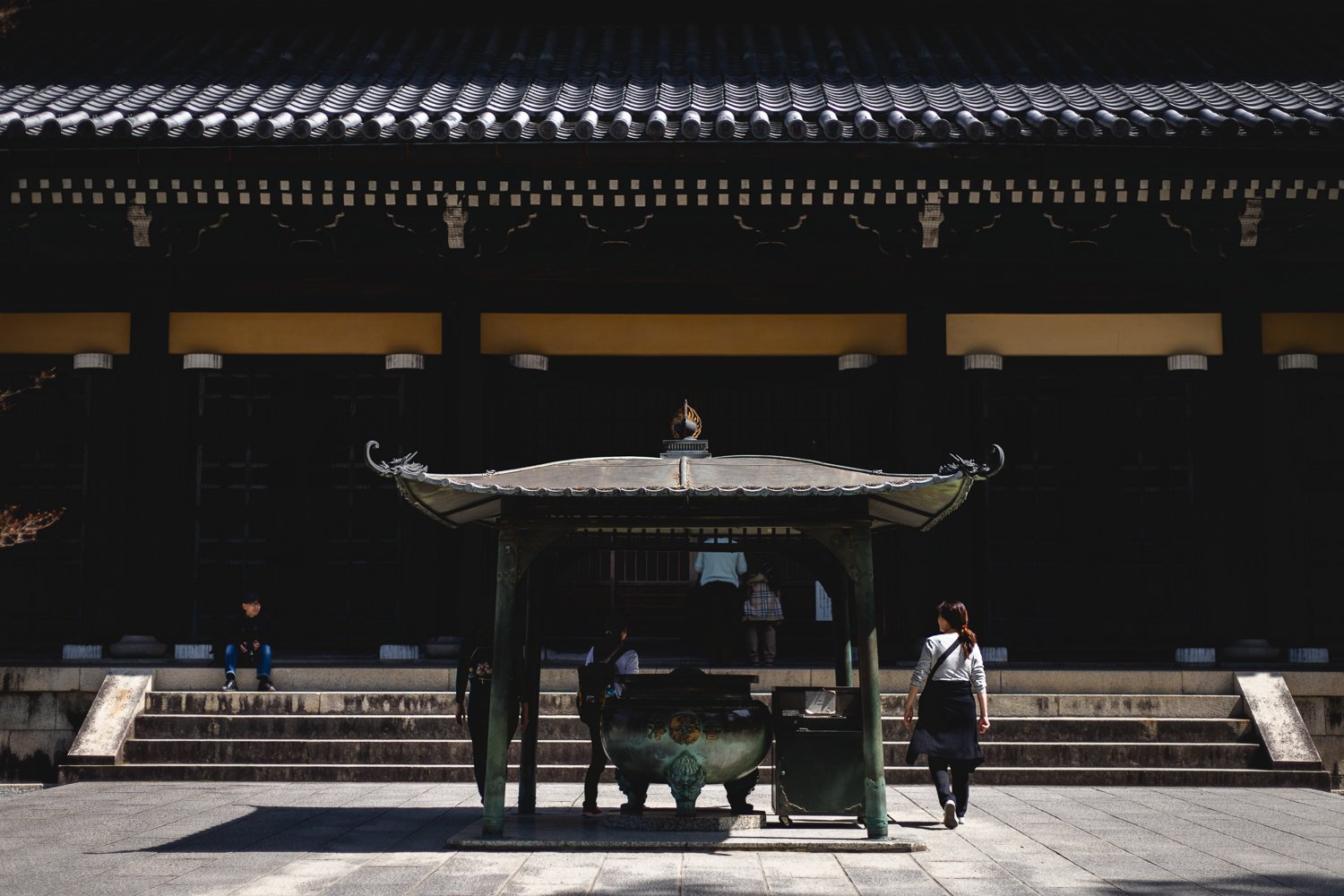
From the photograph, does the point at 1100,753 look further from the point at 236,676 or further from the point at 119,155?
the point at 119,155

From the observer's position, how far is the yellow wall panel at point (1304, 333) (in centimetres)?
1290

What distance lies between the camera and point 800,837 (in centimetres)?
778

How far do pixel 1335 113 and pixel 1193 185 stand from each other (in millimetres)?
1366

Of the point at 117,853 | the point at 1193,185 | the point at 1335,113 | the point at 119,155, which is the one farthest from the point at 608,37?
the point at 117,853

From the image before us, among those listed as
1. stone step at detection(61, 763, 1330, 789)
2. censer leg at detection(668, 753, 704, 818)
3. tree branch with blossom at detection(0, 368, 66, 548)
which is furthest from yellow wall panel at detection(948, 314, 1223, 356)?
tree branch with blossom at detection(0, 368, 66, 548)

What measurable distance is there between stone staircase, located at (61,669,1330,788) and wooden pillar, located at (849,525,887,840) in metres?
2.98

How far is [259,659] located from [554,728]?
2929mm

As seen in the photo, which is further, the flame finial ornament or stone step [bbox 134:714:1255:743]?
stone step [bbox 134:714:1255:743]

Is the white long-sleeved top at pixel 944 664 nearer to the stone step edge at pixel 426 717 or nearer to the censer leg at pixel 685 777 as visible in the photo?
the censer leg at pixel 685 777

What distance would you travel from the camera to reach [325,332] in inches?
512

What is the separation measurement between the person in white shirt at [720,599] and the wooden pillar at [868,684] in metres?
6.19

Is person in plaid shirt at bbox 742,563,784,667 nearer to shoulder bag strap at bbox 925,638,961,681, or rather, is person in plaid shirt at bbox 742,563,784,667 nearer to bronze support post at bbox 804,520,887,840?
shoulder bag strap at bbox 925,638,961,681

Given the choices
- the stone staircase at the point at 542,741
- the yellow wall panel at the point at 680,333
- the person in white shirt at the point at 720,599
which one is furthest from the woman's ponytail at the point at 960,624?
the person in white shirt at the point at 720,599

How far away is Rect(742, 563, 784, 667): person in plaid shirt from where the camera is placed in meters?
14.3
